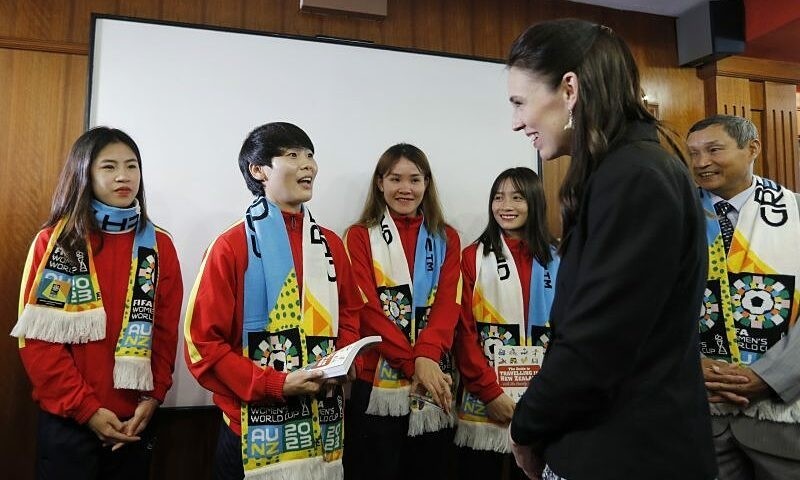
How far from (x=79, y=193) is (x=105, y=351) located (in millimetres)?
501

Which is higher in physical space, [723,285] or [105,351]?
[723,285]

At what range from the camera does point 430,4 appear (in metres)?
2.75

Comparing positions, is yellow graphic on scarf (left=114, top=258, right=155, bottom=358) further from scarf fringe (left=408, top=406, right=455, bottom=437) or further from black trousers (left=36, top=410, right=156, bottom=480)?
scarf fringe (left=408, top=406, right=455, bottom=437)

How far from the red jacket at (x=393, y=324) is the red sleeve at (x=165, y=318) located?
619mm

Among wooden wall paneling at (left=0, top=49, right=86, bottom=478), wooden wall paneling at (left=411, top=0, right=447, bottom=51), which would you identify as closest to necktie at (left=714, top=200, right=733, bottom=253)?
wooden wall paneling at (left=411, top=0, right=447, bottom=51)

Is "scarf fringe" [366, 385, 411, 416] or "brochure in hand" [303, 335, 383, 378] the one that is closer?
"brochure in hand" [303, 335, 383, 378]

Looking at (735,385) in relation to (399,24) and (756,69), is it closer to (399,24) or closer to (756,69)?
(399,24)

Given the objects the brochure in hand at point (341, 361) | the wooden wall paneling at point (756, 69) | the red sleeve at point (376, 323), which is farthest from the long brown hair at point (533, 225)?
the wooden wall paneling at point (756, 69)

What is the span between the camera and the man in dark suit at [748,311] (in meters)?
1.61

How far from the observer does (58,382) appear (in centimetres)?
161

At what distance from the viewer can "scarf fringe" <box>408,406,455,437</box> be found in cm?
204

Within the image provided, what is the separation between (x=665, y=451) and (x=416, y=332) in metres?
1.36

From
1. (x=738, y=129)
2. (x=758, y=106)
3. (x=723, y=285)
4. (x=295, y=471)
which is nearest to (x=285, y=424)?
(x=295, y=471)

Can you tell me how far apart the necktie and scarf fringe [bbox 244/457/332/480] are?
1.43 meters
